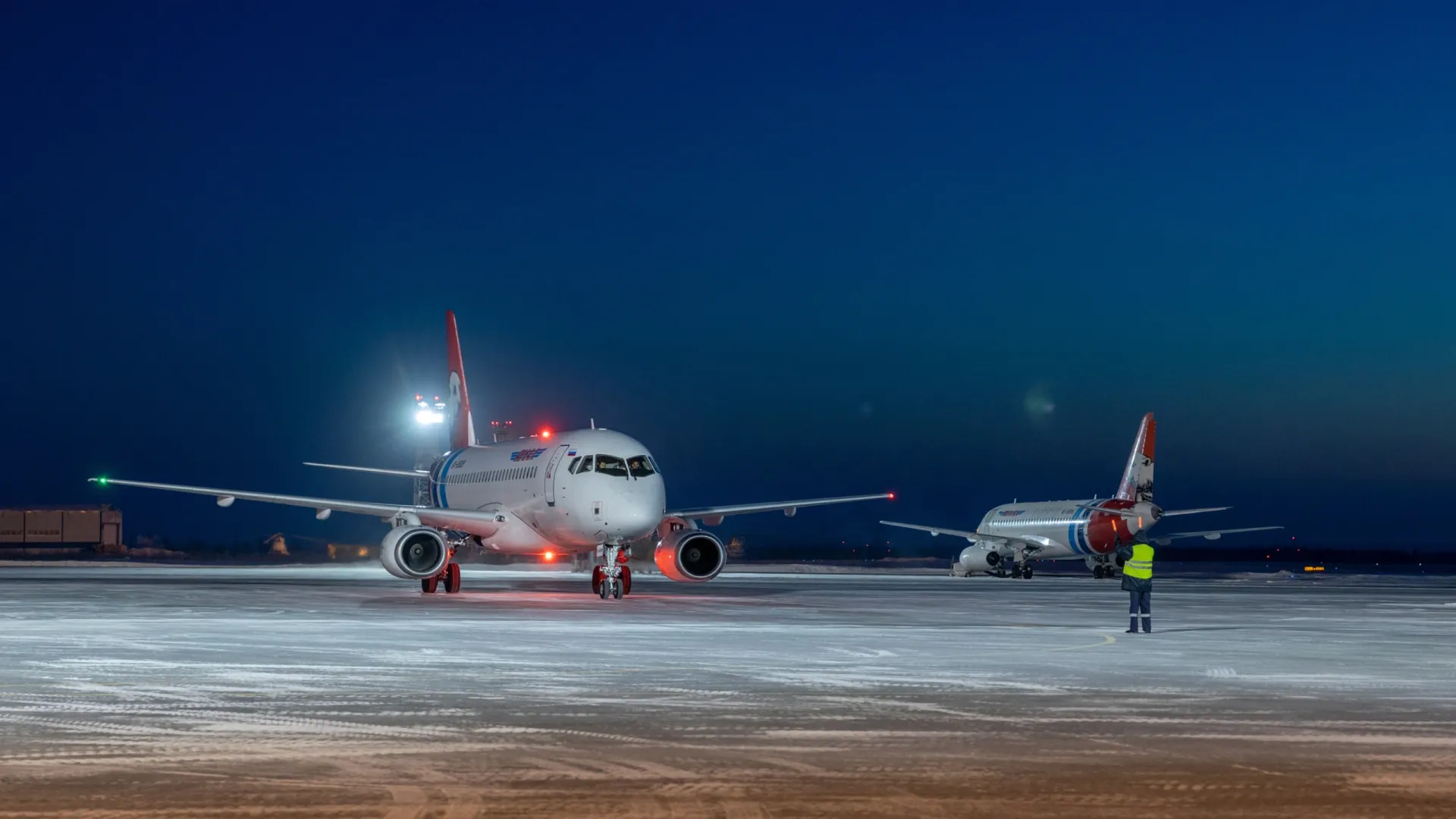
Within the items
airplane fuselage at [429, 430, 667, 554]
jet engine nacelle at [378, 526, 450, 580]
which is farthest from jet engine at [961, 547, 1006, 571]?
jet engine nacelle at [378, 526, 450, 580]

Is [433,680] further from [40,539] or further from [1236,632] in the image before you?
[40,539]

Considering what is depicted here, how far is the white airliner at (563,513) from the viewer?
33.5m

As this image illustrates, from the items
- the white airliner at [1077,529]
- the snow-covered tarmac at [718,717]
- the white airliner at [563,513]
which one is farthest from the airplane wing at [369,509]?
the white airliner at [1077,529]

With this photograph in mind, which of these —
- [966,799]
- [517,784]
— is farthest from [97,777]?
[966,799]

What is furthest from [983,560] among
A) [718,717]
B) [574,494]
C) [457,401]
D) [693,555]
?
[718,717]

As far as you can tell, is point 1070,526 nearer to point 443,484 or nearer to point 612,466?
point 443,484

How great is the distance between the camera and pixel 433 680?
14672mm

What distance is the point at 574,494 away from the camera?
3366 centimetres

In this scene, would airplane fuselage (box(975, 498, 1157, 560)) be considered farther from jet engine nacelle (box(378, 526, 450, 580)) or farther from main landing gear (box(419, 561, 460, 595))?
jet engine nacelle (box(378, 526, 450, 580))

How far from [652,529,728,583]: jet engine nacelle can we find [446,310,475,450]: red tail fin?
562 inches

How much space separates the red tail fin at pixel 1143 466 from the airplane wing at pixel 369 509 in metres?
30.3

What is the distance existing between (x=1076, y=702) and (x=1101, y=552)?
157 ft

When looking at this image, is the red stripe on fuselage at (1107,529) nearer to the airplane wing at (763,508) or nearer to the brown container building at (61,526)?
the airplane wing at (763,508)

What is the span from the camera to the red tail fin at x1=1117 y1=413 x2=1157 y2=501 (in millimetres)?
59094
